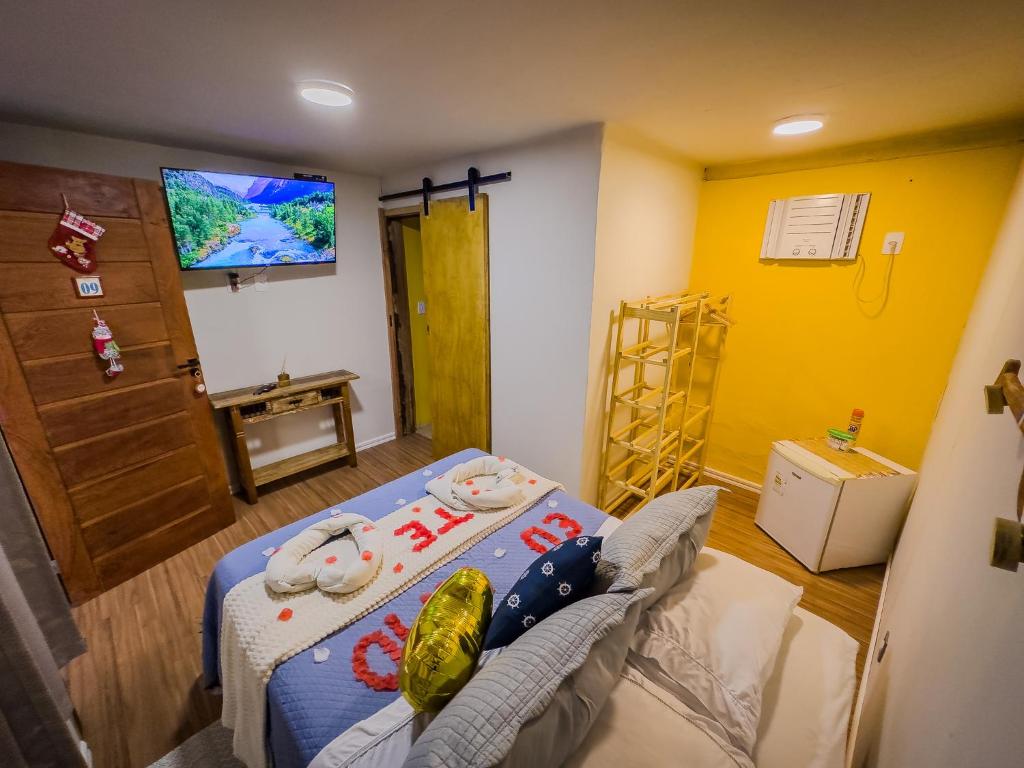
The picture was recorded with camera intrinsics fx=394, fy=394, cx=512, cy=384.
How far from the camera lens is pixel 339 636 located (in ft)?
3.97

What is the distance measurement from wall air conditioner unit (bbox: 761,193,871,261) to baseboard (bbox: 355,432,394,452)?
354cm

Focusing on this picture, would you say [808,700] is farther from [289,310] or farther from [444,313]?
[289,310]

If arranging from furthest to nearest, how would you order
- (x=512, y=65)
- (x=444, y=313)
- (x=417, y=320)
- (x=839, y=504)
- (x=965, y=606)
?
(x=417, y=320) < (x=444, y=313) < (x=839, y=504) < (x=512, y=65) < (x=965, y=606)

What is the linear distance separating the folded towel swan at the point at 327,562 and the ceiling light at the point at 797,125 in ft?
8.62

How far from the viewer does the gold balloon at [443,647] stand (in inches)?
36.7

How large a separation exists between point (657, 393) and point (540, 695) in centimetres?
242

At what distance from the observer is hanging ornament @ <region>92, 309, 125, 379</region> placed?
1989mm

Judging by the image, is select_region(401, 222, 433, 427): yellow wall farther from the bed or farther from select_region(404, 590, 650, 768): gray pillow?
select_region(404, 590, 650, 768): gray pillow

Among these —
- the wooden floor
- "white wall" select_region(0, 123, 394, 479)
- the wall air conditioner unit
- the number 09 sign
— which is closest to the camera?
the wooden floor

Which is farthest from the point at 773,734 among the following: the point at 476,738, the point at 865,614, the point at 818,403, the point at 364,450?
the point at 364,450

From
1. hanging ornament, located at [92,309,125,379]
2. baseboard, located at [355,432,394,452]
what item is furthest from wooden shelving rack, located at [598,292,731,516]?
hanging ornament, located at [92,309,125,379]

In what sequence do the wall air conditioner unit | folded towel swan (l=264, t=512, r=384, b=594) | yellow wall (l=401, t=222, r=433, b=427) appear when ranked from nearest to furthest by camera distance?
folded towel swan (l=264, t=512, r=384, b=594)
the wall air conditioner unit
yellow wall (l=401, t=222, r=433, b=427)

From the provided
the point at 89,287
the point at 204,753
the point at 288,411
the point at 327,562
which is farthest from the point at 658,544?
the point at 89,287

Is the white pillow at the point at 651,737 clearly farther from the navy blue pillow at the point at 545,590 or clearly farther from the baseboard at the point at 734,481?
the baseboard at the point at 734,481
